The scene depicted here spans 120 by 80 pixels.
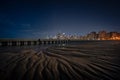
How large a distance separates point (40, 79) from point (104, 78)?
141 inches

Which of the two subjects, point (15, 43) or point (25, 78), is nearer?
point (25, 78)

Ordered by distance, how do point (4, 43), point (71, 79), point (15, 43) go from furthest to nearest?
1. point (15, 43)
2. point (4, 43)
3. point (71, 79)

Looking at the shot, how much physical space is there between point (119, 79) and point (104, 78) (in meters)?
0.81

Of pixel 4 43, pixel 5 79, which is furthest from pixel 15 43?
pixel 5 79

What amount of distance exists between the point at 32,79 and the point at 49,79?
950 millimetres

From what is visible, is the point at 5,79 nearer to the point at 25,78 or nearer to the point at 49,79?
the point at 25,78

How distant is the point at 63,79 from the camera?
5.91 m

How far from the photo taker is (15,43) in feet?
154

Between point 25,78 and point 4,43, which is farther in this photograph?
point 4,43

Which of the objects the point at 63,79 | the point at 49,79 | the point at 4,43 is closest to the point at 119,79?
the point at 63,79

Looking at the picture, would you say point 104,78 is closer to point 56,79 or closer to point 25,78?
point 56,79

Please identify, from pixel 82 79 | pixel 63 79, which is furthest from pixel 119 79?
pixel 63 79

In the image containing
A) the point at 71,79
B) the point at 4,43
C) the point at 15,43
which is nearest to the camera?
the point at 71,79

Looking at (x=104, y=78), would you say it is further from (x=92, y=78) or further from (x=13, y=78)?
(x=13, y=78)
